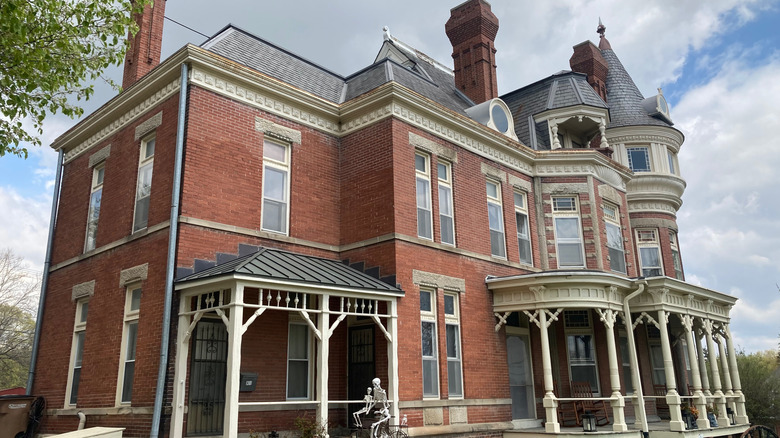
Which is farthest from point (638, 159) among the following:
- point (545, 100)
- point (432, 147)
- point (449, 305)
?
point (449, 305)

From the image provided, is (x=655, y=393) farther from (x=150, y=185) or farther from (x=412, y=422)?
(x=150, y=185)

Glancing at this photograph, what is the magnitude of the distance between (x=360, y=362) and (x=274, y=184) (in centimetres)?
456

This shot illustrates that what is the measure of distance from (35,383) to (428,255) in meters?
10.7

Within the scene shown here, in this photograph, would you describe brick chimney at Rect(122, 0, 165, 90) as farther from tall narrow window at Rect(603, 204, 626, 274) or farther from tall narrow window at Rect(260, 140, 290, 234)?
tall narrow window at Rect(603, 204, 626, 274)

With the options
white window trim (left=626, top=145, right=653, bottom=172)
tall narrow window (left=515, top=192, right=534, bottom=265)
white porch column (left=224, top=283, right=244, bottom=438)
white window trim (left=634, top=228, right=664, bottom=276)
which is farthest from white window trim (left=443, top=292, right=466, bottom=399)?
white window trim (left=626, top=145, right=653, bottom=172)

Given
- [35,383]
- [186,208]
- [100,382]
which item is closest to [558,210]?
[186,208]

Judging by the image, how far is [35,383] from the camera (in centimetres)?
1593

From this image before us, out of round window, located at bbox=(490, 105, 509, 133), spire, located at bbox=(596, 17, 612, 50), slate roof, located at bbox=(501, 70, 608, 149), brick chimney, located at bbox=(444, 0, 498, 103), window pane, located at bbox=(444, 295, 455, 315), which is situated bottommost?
window pane, located at bbox=(444, 295, 455, 315)

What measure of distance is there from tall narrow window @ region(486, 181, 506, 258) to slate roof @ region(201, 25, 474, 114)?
2821 mm

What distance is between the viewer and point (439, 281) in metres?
14.8

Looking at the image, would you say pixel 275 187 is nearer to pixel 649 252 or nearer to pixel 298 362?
pixel 298 362

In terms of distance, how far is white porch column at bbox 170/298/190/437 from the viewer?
36.3 feet

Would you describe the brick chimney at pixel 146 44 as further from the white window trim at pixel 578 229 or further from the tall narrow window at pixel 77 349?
the white window trim at pixel 578 229

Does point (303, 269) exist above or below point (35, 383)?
above
